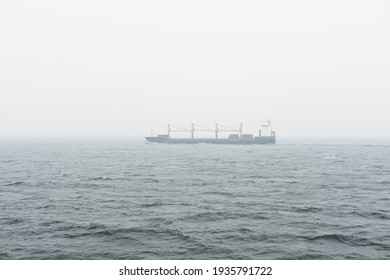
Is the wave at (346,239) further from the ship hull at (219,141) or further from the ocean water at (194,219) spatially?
the ship hull at (219,141)

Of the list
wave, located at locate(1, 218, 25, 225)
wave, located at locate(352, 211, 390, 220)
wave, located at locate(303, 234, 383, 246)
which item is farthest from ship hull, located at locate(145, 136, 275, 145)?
wave, located at locate(1, 218, 25, 225)

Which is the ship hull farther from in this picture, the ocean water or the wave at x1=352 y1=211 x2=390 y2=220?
the wave at x1=352 y1=211 x2=390 y2=220

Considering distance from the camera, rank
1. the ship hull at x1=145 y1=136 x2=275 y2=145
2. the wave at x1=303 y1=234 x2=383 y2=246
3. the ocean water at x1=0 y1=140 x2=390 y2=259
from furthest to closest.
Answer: the ship hull at x1=145 y1=136 x2=275 y2=145 < the wave at x1=303 y1=234 x2=383 y2=246 < the ocean water at x1=0 y1=140 x2=390 y2=259

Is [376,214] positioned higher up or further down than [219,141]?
further down

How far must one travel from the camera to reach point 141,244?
20.0 m

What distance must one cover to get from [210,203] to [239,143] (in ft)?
467

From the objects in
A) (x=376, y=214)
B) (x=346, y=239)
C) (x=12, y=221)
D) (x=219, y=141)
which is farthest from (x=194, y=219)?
(x=219, y=141)

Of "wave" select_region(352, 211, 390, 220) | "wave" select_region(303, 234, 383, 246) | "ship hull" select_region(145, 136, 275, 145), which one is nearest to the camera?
"wave" select_region(303, 234, 383, 246)

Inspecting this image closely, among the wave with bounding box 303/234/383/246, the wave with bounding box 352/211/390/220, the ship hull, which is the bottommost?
the wave with bounding box 303/234/383/246

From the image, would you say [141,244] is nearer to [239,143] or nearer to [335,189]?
[335,189]

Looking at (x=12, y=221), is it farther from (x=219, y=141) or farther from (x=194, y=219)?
(x=219, y=141)

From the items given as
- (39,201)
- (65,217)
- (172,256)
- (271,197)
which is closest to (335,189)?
(271,197)

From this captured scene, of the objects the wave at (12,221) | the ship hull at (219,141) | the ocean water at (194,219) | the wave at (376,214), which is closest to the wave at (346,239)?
the ocean water at (194,219)

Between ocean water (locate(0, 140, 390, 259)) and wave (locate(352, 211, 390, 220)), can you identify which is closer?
ocean water (locate(0, 140, 390, 259))
